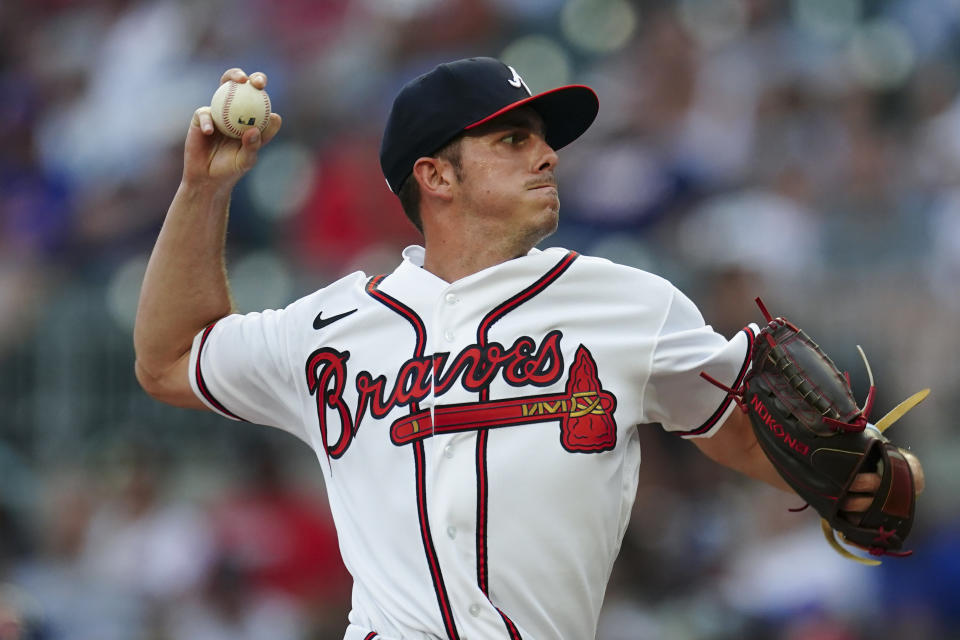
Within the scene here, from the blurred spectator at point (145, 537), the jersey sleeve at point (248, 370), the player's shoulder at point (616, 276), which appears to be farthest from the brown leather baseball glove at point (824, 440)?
the blurred spectator at point (145, 537)

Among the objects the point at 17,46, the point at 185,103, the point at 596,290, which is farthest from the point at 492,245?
the point at 17,46

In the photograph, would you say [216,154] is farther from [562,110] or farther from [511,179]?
[562,110]

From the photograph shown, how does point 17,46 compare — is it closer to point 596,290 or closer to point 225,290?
point 225,290

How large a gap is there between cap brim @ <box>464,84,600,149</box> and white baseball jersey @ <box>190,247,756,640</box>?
354 mm

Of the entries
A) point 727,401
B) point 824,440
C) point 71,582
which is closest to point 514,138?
point 727,401

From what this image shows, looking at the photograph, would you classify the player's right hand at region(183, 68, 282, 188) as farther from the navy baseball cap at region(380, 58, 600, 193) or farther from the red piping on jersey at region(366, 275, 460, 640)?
the red piping on jersey at region(366, 275, 460, 640)

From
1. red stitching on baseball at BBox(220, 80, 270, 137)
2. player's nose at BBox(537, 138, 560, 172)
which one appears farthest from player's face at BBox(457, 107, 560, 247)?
red stitching on baseball at BBox(220, 80, 270, 137)

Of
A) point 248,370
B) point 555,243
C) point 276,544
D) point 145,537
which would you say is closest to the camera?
point 248,370

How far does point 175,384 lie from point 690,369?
127 centimetres

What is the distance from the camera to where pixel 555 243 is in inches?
266

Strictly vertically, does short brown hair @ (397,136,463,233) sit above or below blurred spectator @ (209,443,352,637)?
above

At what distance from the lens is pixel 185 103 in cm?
859

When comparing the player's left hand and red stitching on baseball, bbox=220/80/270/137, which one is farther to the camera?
red stitching on baseball, bbox=220/80/270/137

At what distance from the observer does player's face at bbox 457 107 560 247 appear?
3104 mm
